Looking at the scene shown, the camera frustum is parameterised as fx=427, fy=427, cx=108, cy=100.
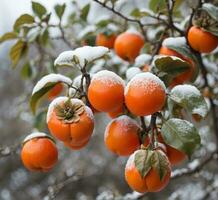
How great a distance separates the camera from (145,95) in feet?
2.89

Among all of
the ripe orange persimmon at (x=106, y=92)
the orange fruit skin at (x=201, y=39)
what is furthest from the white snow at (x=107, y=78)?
the orange fruit skin at (x=201, y=39)

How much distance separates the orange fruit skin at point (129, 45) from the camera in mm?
1409

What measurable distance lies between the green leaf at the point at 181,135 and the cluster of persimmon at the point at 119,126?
30 millimetres

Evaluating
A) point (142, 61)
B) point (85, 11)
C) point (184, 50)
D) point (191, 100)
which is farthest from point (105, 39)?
point (191, 100)

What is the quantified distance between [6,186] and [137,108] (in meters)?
4.75

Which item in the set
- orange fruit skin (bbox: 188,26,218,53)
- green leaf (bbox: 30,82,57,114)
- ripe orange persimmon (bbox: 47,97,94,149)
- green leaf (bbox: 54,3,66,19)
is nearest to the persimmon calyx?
ripe orange persimmon (bbox: 47,97,94,149)

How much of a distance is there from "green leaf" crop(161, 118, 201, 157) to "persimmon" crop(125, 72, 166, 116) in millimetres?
55

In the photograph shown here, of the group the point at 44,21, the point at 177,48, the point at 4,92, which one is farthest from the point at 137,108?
the point at 4,92

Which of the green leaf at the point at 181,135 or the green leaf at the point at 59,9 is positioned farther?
the green leaf at the point at 59,9

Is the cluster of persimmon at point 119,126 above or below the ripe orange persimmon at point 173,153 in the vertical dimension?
above

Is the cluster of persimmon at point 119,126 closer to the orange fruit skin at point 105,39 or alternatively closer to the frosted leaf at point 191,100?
the frosted leaf at point 191,100

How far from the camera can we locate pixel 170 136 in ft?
3.00

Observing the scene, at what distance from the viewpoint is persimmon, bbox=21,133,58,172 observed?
1.04 m

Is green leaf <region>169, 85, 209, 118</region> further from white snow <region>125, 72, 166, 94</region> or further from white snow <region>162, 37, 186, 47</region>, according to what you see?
white snow <region>162, 37, 186, 47</region>
